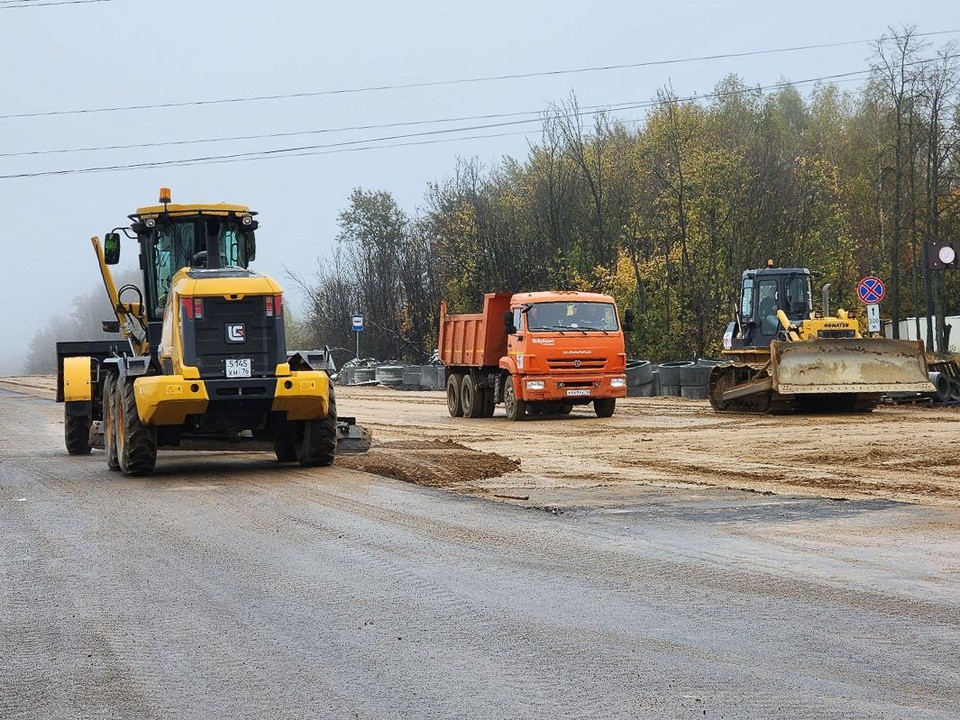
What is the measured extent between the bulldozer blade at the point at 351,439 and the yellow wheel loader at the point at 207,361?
2 centimetres

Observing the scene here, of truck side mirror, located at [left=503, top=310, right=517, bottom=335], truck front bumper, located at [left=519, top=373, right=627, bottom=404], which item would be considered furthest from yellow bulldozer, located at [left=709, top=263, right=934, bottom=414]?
truck side mirror, located at [left=503, top=310, right=517, bottom=335]

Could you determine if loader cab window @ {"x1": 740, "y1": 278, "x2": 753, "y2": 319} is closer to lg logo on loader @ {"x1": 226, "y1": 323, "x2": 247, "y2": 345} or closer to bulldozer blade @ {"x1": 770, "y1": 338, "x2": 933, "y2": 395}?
bulldozer blade @ {"x1": 770, "y1": 338, "x2": 933, "y2": 395}

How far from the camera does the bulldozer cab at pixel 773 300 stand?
3031 cm

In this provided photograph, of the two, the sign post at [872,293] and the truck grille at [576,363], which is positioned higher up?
the sign post at [872,293]

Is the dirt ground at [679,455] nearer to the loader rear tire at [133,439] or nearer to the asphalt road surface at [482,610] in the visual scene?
the asphalt road surface at [482,610]

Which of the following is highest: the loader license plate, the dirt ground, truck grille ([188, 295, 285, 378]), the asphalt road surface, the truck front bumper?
truck grille ([188, 295, 285, 378])

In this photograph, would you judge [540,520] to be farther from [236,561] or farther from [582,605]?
[582,605]

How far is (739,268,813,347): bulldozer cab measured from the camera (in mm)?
30312

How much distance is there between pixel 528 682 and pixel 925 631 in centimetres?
214

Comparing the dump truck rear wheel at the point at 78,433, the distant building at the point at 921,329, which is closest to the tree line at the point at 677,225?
the distant building at the point at 921,329

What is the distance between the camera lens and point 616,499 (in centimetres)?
1289

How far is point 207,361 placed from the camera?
15922 mm

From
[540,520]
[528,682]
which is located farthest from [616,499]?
[528,682]

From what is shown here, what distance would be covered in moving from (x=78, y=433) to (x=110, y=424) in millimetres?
3477
